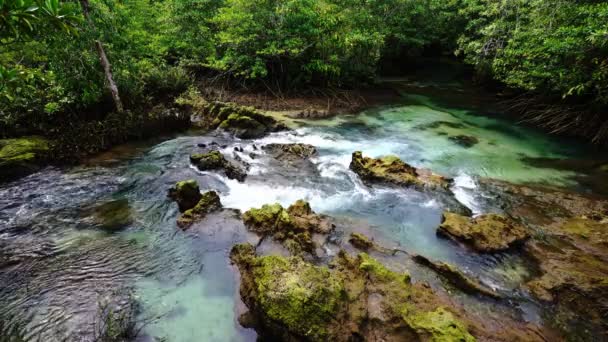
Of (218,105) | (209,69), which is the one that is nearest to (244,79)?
(209,69)

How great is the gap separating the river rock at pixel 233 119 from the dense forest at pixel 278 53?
162 cm

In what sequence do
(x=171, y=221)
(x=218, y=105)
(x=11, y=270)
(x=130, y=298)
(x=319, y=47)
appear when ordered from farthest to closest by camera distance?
(x=319, y=47) → (x=218, y=105) → (x=171, y=221) → (x=11, y=270) → (x=130, y=298)

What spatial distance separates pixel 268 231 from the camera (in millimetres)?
6090

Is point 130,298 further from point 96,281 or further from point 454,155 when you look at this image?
point 454,155

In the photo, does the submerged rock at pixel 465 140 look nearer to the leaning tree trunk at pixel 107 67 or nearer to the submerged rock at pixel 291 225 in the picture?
the submerged rock at pixel 291 225

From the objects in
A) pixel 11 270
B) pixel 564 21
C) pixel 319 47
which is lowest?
pixel 11 270

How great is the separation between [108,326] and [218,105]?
33.0ft

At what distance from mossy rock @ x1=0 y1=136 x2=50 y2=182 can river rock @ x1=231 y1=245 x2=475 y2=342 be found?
722 cm

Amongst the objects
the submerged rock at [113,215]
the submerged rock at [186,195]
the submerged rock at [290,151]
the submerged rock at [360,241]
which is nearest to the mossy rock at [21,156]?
the submerged rock at [113,215]

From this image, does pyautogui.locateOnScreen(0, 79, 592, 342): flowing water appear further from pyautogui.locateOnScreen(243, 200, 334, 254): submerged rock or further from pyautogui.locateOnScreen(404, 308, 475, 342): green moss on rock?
pyautogui.locateOnScreen(404, 308, 475, 342): green moss on rock

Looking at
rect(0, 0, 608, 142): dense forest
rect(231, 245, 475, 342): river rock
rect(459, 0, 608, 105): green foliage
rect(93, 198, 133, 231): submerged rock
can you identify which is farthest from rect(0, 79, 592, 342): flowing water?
rect(459, 0, 608, 105): green foliage

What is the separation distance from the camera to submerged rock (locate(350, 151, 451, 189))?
8172 millimetres

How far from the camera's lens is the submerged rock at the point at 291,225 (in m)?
5.71

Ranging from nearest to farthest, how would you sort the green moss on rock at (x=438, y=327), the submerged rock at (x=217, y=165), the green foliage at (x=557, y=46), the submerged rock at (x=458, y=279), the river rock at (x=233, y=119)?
the green moss on rock at (x=438, y=327) → the submerged rock at (x=458, y=279) → the submerged rock at (x=217, y=165) → the green foliage at (x=557, y=46) → the river rock at (x=233, y=119)
